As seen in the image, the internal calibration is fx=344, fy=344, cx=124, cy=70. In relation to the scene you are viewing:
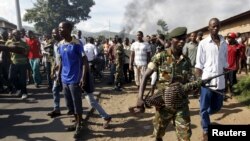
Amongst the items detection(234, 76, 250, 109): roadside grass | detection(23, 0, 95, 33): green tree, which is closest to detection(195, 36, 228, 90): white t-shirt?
detection(234, 76, 250, 109): roadside grass

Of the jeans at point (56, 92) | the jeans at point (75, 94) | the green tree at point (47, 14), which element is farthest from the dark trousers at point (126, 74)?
the green tree at point (47, 14)

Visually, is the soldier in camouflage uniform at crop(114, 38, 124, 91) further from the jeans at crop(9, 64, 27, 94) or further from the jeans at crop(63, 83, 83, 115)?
the jeans at crop(63, 83, 83, 115)

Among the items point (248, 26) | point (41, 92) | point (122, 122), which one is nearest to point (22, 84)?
point (41, 92)

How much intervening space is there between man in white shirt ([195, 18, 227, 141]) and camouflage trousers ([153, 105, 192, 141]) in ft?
4.19

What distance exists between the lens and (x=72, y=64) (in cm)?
568

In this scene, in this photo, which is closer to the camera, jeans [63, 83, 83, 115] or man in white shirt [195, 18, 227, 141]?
man in white shirt [195, 18, 227, 141]

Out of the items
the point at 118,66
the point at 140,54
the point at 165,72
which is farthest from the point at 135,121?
the point at 118,66

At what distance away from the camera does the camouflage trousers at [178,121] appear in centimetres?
423

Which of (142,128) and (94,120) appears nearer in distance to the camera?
(142,128)

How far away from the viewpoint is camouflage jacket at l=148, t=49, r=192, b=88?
4258mm

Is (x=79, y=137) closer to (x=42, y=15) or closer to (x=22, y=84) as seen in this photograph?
(x=22, y=84)

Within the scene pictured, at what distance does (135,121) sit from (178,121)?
3073 millimetres

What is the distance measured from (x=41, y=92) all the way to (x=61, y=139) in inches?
191

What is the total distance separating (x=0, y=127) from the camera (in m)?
6.60
